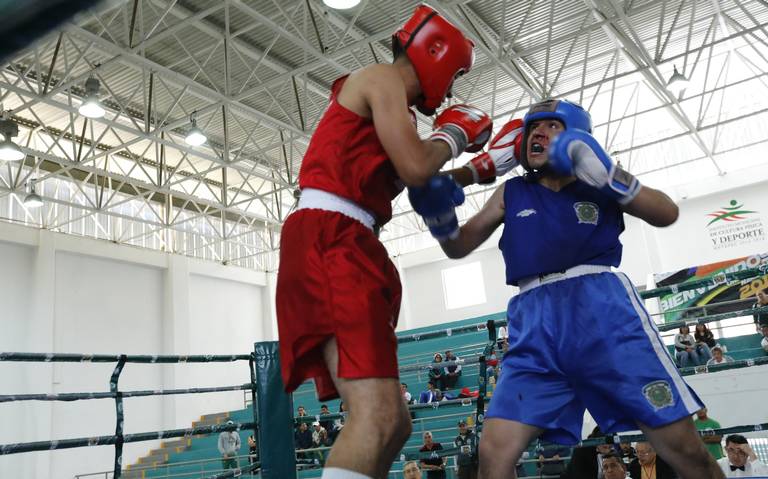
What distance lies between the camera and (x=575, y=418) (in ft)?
6.04

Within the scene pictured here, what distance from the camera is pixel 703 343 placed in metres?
7.19

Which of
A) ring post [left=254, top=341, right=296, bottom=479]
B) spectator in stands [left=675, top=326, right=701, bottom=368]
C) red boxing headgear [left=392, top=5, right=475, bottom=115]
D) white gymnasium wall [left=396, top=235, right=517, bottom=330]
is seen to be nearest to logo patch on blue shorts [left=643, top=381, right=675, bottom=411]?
red boxing headgear [left=392, top=5, right=475, bottom=115]

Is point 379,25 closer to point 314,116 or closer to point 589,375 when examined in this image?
point 314,116

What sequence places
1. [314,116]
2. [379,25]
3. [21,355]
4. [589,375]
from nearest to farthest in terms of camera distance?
[589,375], [21,355], [379,25], [314,116]

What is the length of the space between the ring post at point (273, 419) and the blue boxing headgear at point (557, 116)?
138 centimetres

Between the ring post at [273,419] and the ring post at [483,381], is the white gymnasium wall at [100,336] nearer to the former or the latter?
the ring post at [273,419]

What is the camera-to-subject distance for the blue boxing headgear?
203 cm

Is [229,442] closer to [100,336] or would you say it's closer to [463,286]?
[100,336]

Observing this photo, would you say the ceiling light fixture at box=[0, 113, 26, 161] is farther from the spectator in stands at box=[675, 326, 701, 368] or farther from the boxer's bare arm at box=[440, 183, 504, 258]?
the spectator in stands at box=[675, 326, 701, 368]

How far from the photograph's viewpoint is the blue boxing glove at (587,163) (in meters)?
1.80

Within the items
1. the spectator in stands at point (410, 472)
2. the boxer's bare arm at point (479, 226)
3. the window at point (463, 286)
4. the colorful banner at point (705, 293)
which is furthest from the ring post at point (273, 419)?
the window at point (463, 286)

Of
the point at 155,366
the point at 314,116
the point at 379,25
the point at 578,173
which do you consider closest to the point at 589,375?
the point at 578,173

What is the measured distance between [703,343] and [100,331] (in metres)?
10.6

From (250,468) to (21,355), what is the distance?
3.16 feet
